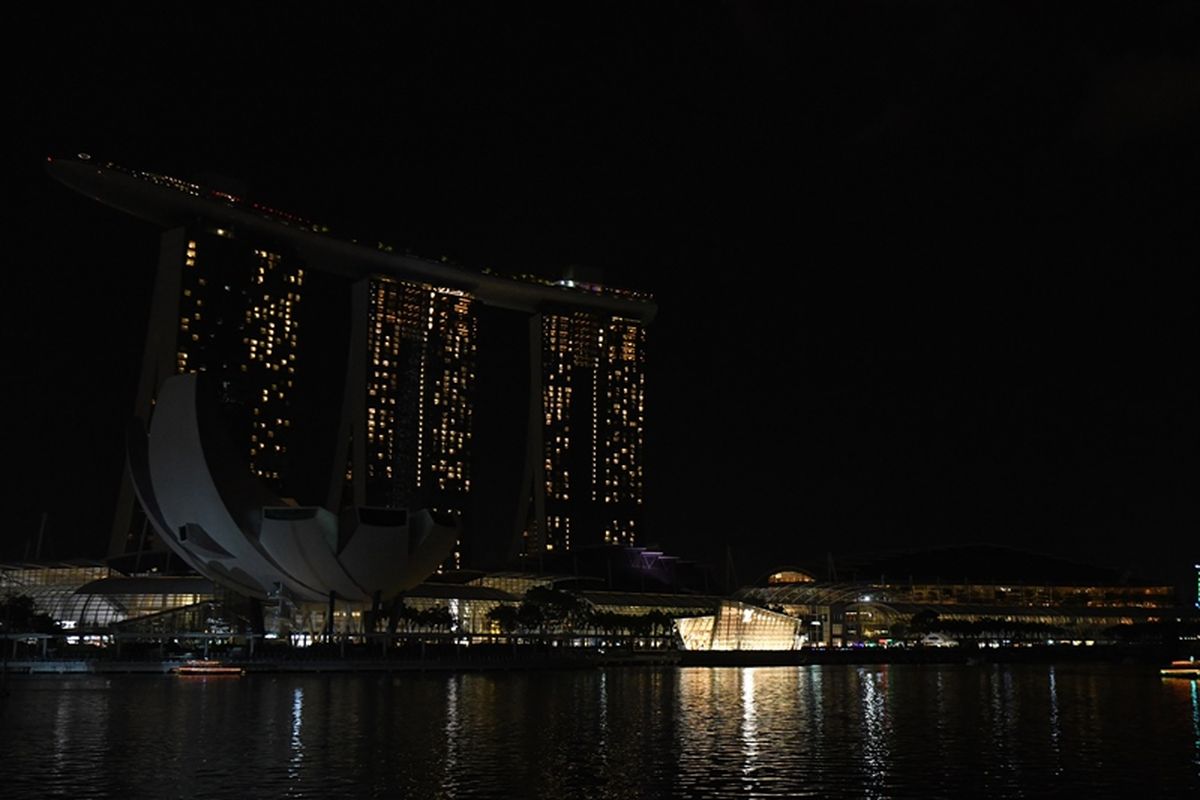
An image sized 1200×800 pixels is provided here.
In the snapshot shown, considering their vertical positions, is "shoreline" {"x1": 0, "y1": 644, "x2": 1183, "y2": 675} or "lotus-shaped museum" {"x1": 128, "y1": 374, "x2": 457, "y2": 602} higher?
"lotus-shaped museum" {"x1": 128, "y1": 374, "x2": 457, "y2": 602}

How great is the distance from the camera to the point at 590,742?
1446 inches

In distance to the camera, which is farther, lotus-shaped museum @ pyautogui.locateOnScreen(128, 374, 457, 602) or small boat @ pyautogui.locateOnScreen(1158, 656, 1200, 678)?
lotus-shaped museum @ pyautogui.locateOnScreen(128, 374, 457, 602)

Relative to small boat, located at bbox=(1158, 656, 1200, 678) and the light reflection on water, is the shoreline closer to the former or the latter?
the light reflection on water

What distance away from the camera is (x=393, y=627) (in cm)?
9581

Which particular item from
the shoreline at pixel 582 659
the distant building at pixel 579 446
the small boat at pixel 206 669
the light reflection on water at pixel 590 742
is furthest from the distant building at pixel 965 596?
the light reflection on water at pixel 590 742

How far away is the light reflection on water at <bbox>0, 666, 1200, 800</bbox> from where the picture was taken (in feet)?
90.2

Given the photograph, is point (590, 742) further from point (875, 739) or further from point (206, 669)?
point (206, 669)

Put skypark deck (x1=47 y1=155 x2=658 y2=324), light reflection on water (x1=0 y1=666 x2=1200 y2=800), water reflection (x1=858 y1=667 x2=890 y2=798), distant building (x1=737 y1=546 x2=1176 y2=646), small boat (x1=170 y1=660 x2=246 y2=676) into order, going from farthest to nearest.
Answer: skypark deck (x1=47 y1=155 x2=658 y2=324), distant building (x1=737 y1=546 x2=1176 y2=646), small boat (x1=170 y1=660 x2=246 y2=676), water reflection (x1=858 y1=667 x2=890 y2=798), light reflection on water (x1=0 y1=666 x2=1200 y2=800)

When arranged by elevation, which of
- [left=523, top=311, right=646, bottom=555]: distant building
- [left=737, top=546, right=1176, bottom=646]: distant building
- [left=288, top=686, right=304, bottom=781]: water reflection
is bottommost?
[left=288, top=686, right=304, bottom=781]: water reflection

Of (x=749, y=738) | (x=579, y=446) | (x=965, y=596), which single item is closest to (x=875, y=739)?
(x=749, y=738)

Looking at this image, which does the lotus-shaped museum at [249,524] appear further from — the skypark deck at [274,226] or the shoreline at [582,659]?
the skypark deck at [274,226]

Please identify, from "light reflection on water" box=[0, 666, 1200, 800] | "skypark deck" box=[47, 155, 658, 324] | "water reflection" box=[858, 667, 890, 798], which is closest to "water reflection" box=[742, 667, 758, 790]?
"light reflection on water" box=[0, 666, 1200, 800]

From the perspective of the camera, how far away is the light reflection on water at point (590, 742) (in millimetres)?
27484

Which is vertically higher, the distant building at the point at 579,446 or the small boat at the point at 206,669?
the distant building at the point at 579,446
